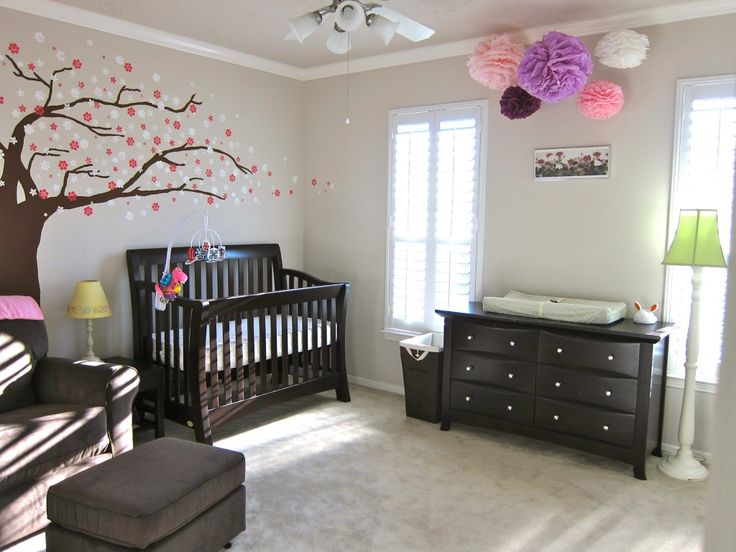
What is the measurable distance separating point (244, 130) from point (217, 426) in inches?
83.5

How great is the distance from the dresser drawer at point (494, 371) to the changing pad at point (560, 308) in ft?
0.94

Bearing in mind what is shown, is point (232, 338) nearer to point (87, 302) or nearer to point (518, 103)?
point (87, 302)

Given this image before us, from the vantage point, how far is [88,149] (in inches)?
140

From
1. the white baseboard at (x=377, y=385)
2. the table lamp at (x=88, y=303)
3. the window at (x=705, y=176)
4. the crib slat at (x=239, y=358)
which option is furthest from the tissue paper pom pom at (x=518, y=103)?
the table lamp at (x=88, y=303)

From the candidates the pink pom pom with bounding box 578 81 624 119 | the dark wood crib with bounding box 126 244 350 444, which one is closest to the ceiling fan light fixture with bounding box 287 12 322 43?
the dark wood crib with bounding box 126 244 350 444

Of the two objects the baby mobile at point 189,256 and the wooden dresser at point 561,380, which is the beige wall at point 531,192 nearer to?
the wooden dresser at point 561,380

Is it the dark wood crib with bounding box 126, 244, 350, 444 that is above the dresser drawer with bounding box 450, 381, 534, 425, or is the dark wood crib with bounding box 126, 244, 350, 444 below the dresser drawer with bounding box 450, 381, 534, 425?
above

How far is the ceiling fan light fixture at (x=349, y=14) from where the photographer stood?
2.51m

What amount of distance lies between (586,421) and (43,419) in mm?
2607

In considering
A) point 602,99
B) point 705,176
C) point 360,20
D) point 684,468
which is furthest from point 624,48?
point 684,468

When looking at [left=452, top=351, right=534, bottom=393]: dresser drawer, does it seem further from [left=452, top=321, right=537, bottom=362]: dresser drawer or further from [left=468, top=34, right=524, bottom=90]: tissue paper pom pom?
[left=468, top=34, right=524, bottom=90]: tissue paper pom pom

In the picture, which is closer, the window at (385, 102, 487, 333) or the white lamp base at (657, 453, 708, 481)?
the white lamp base at (657, 453, 708, 481)

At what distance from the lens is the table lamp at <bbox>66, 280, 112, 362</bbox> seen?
3.35m

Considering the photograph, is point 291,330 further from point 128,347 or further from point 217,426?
point 128,347
